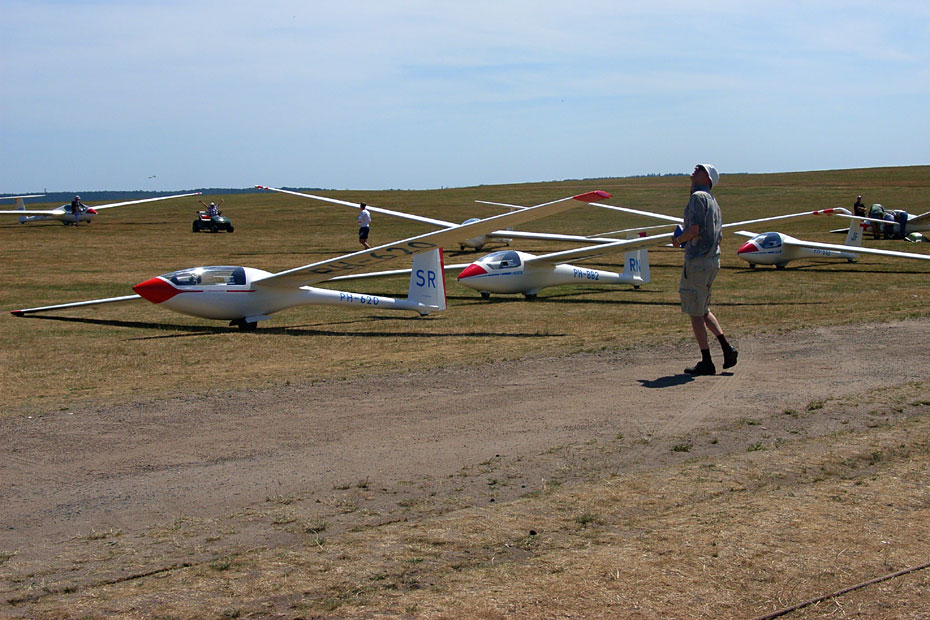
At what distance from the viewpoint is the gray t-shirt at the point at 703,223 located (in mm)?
8750

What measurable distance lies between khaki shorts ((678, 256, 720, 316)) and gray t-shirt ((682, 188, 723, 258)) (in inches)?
3.1

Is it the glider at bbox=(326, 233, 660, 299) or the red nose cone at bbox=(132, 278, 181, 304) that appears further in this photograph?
the glider at bbox=(326, 233, 660, 299)

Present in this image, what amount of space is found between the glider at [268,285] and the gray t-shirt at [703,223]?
4.79 m

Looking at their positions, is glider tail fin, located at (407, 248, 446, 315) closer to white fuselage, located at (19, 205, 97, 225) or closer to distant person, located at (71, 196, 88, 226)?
distant person, located at (71, 196, 88, 226)

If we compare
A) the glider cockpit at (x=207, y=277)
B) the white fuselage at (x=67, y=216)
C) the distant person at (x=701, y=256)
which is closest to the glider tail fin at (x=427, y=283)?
the glider cockpit at (x=207, y=277)

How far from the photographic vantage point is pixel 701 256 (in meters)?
8.91

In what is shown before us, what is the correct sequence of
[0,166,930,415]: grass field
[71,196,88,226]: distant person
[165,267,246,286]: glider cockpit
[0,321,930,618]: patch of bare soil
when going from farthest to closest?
[71,196,88,226]: distant person → [165,267,246,286]: glider cockpit → [0,166,930,415]: grass field → [0,321,930,618]: patch of bare soil

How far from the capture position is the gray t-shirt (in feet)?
28.7

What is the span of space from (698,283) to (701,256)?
291mm

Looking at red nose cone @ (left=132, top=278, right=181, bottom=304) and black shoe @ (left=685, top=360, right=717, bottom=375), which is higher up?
red nose cone @ (left=132, top=278, right=181, bottom=304)

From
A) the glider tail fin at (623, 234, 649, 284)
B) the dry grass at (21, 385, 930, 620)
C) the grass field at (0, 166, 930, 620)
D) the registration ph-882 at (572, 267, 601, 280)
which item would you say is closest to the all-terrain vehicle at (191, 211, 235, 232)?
the registration ph-882 at (572, 267, 601, 280)

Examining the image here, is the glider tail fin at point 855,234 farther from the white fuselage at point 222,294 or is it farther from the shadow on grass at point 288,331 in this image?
the white fuselage at point 222,294

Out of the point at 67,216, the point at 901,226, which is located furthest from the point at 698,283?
the point at 67,216

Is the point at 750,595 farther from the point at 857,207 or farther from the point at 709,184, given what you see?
the point at 857,207
